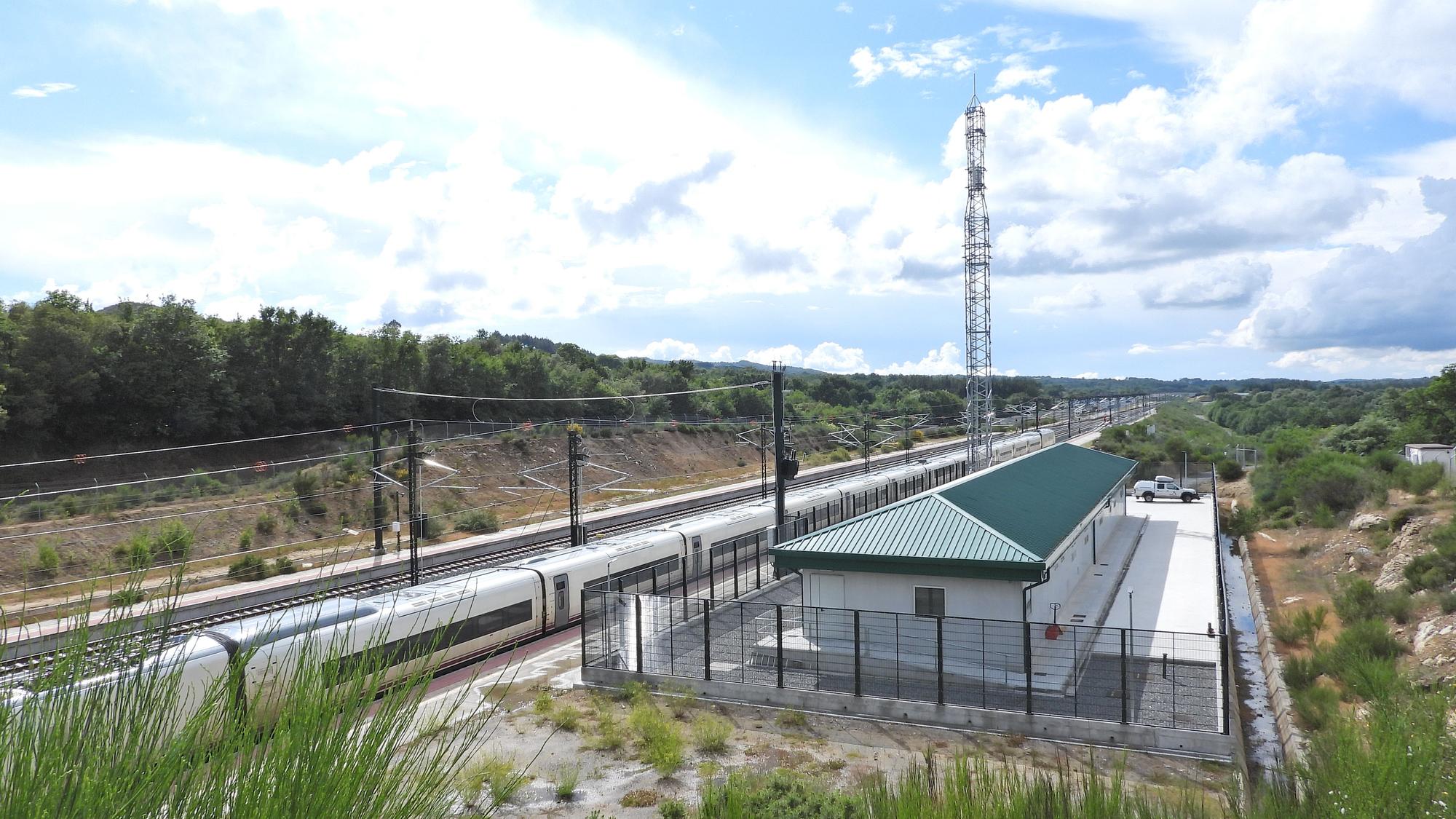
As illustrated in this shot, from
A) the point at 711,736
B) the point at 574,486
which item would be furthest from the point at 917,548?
the point at 574,486

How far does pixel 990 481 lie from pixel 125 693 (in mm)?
23293

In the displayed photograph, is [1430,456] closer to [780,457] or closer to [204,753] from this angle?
[780,457]

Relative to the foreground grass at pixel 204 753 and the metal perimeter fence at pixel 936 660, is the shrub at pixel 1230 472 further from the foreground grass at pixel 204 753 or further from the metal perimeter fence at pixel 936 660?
the foreground grass at pixel 204 753

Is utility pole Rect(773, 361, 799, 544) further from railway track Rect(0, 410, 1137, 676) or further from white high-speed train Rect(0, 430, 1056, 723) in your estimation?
railway track Rect(0, 410, 1137, 676)

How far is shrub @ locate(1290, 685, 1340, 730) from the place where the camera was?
51.4 feet

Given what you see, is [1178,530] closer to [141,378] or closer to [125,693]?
[125,693]

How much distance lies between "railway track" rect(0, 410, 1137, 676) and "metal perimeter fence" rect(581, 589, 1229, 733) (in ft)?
16.6

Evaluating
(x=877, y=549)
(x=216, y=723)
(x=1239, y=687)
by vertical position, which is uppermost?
(x=216, y=723)

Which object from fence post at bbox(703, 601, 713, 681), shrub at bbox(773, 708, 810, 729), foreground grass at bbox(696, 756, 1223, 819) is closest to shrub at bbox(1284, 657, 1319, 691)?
foreground grass at bbox(696, 756, 1223, 819)

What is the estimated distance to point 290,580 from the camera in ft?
106

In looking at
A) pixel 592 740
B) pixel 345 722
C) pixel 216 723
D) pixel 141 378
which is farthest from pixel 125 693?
pixel 141 378

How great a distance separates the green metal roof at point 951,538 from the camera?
17.3 meters

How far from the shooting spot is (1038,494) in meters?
25.8

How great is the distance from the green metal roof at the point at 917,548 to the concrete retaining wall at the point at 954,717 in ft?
10.0
